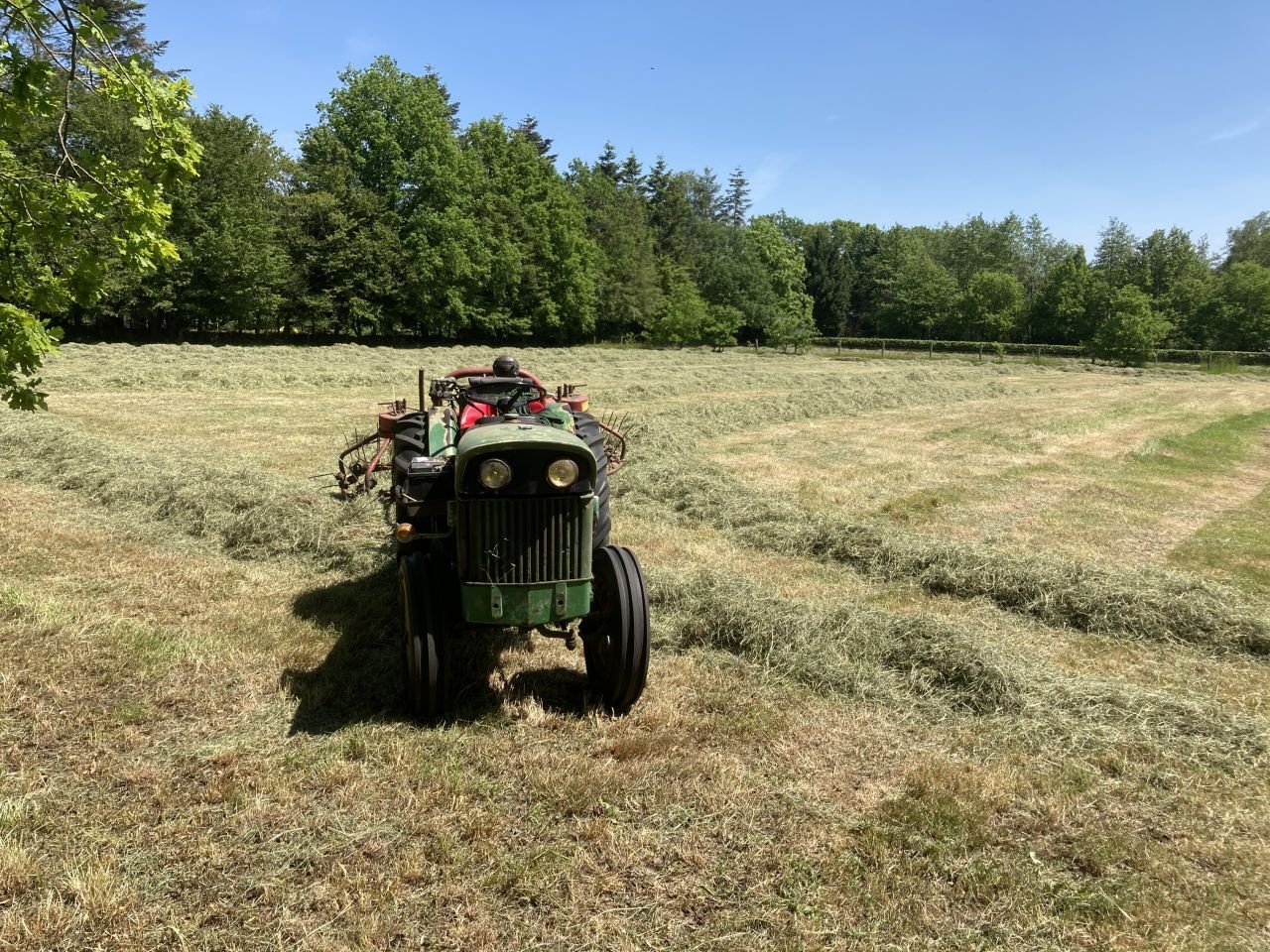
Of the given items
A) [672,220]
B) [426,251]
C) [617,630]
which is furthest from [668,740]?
[672,220]

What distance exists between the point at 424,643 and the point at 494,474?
88 cm

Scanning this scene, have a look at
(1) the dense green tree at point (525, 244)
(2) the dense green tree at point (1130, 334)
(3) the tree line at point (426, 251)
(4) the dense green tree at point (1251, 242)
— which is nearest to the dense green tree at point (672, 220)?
(3) the tree line at point (426, 251)

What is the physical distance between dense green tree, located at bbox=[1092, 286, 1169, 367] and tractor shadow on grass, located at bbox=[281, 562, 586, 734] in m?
43.2

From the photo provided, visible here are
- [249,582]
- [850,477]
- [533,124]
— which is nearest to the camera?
[249,582]

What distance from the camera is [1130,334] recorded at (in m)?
38.2

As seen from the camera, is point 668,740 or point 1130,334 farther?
point 1130,334

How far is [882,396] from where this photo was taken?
63.8 feet

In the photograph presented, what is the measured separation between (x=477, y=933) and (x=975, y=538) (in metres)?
6.16

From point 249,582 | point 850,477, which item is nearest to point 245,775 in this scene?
point 249,582

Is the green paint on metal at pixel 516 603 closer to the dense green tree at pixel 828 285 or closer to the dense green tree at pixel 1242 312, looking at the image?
the dense green tree at pixel 1242 312

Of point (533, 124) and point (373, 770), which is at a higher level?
point (533, 124)

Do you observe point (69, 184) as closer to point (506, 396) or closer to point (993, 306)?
point (506, 396)

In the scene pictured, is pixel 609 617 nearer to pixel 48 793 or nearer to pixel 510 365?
pixel 48 793

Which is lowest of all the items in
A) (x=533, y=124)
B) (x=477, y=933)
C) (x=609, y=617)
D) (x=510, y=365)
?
(x=477, y=933)
